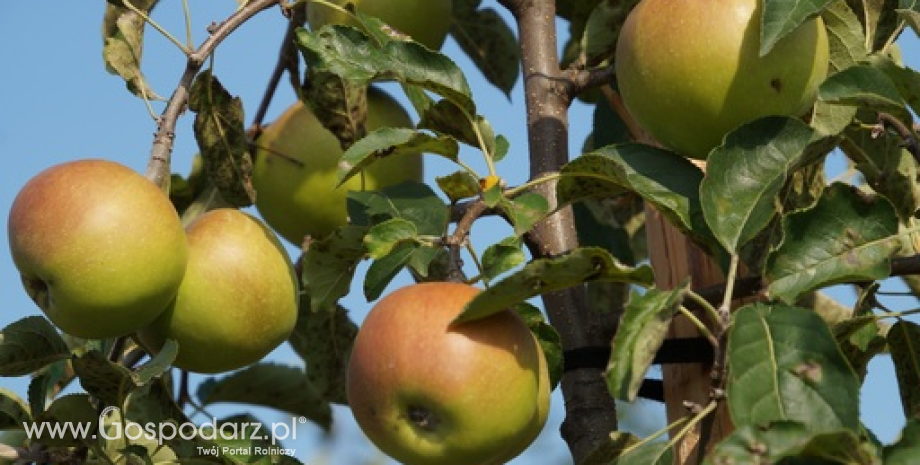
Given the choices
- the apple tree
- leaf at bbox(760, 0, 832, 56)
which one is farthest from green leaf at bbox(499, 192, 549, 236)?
leaf at bbox(760, 0, 832, 56)

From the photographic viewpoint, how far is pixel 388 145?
124cm

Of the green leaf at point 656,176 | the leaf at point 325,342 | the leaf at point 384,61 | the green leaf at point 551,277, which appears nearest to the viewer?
the green leaf at point 551,277

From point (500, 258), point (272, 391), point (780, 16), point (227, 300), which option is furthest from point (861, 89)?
point (272, 391)

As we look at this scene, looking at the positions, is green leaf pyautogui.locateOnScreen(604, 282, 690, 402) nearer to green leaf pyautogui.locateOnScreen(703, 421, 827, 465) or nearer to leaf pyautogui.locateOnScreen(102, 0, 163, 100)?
green leaf pyautogui.locateOnScreen(703, 421, 827, 465)

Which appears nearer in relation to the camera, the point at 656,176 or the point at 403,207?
the point at 656,176

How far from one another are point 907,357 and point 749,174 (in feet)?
0.96

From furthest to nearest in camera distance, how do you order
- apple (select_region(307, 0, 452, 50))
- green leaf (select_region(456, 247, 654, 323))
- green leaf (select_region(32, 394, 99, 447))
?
apple (select_region(307, 0, 452, 50)), green leaf (select_region(32, 394, 99, 447)), green leaf (select_region(456, 247, 654, 323))

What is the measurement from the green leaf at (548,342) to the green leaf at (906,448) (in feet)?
1.20

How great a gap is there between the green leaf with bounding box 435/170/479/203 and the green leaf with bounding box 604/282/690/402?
0.26 meters

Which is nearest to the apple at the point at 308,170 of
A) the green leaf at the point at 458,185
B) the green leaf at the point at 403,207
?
the green leaf at the point at 403,207

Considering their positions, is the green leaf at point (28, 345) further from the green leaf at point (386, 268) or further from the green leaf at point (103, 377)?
the green leaf at point (386, 268)

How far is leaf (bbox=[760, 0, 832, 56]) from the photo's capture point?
1.11m

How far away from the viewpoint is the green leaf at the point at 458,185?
4.09 feet

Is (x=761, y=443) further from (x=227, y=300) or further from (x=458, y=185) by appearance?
(x=227, y=300)
